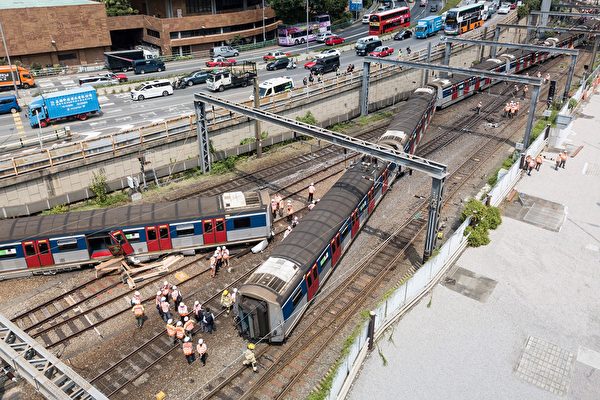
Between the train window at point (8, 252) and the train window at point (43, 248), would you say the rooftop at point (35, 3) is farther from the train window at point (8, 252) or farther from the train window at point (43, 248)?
the train window at point (43, 248)

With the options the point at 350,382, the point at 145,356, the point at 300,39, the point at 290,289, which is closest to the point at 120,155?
the point at 145,356

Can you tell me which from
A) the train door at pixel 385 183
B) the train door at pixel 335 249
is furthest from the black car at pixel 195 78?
the train door at pixel 335 249

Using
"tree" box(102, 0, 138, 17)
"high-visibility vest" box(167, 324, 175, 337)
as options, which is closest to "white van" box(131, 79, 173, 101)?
"tree" box(102, 0, 138, 17)

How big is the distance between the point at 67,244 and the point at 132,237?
3.20 meters

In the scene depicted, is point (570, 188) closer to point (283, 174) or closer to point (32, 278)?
point (283, 174)

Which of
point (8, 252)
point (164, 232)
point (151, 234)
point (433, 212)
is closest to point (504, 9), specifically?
point (433, 212)

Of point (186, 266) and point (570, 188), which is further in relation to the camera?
point (570, 188)

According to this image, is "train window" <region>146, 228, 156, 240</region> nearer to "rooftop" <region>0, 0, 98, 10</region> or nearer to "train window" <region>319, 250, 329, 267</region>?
"train window" <region>319, 250, 329, 267</region>

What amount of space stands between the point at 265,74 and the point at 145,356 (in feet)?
154

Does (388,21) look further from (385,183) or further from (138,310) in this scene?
(138,310)

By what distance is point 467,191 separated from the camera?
113 ft

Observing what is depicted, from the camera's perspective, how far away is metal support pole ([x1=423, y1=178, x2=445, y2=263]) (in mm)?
23344

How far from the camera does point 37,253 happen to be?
25031 millimetres

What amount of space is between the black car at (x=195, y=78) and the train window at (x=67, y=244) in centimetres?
3468
